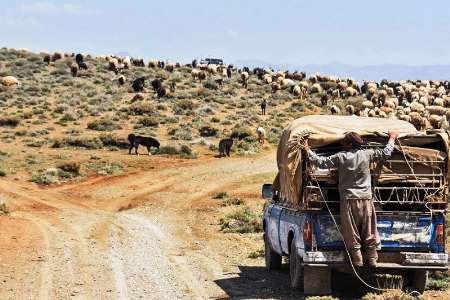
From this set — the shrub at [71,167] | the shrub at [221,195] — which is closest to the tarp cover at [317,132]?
the shrub at [221,195]

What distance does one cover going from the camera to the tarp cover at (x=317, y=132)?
1160 cm

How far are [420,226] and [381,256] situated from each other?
2.52 feet

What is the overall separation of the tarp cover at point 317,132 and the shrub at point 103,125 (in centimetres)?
3682

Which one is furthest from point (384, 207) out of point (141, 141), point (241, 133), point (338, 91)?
point (338, 91)

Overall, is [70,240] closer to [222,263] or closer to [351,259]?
[222,263]

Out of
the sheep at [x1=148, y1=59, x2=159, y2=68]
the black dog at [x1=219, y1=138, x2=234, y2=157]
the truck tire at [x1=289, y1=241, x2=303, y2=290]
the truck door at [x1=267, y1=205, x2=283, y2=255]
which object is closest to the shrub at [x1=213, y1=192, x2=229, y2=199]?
the black dog at [x1=219, y1=138, x2=234, y2=157]

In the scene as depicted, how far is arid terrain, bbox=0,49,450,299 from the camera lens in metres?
13.5

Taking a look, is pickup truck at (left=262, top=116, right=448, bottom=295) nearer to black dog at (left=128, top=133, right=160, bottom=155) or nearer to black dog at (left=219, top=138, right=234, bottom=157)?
black dog at (left=219, top=138, right=234, bottom=157)

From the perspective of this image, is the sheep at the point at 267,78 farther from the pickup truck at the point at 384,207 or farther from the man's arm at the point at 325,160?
the man's arm at the point at 325,160

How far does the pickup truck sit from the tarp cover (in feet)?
0.05

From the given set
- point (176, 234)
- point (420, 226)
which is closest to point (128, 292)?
point (420, 226)

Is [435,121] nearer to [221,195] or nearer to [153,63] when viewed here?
[221,195]

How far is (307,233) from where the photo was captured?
1117 centimetres

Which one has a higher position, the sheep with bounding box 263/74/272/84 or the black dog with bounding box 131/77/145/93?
the sheep with bounding box 263/74/272/84
